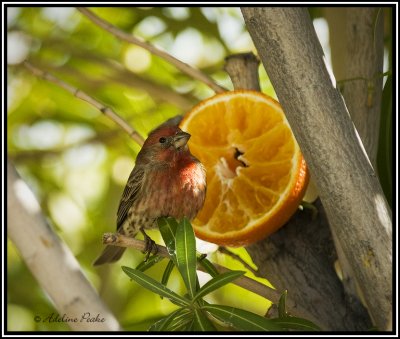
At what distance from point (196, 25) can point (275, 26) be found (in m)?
1.27

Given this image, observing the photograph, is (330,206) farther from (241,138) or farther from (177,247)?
(241,138)

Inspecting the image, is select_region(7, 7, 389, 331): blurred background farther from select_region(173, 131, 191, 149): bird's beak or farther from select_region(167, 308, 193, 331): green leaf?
select_region(167, 308, 193, 331): green leaf

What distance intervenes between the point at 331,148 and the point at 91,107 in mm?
1518

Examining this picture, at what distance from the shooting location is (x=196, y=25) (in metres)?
2.33

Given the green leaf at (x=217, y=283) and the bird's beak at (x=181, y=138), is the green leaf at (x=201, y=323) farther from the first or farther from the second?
the bird's beak at (x=181, y=138)

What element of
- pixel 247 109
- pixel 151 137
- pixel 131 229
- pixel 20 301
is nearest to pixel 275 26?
pixel 247 109

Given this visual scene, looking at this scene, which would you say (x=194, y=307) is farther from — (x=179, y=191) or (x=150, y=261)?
(x=179, y=191)

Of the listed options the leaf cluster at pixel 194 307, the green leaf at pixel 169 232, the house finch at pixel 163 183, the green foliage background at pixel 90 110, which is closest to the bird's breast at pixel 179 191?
the house finch at pixel 163 183

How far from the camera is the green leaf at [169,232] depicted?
1.16 m

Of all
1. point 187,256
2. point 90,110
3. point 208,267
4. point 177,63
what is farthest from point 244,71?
point 90,110

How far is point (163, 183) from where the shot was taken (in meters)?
1.57

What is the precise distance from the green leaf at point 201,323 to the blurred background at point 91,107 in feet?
3.83
